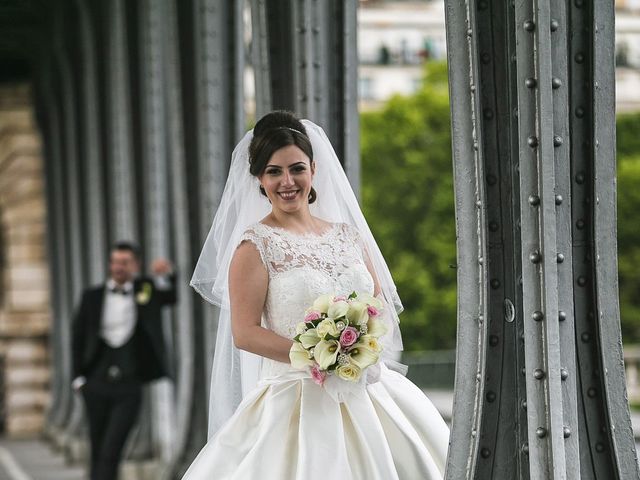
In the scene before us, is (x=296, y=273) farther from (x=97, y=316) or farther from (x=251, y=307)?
(x=97, y=316)

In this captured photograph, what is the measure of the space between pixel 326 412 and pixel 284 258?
546 mm

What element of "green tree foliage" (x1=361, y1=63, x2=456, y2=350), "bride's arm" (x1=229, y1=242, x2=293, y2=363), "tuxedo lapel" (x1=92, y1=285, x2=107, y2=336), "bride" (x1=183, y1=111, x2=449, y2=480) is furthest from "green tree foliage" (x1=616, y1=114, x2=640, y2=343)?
"bride's arm" (x1=229, y1=242, x2=293, y2=363)

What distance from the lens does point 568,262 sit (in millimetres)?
4242

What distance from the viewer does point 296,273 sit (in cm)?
517

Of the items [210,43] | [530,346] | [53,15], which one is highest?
[53,15]

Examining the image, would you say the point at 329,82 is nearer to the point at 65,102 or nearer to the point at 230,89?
the point at 230,89

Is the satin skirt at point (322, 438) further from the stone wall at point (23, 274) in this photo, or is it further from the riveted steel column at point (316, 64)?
the stone wall at point (23, 274)

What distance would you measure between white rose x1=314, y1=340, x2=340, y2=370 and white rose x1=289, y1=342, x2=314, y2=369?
0.06m

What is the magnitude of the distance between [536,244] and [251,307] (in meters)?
1.22

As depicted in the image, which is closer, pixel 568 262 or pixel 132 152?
pixel 568 262

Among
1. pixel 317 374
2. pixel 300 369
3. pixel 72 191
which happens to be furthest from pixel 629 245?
pixel 317 374

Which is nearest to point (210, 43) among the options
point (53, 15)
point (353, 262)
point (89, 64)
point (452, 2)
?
point (353, 262)

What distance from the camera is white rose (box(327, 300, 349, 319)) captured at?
4.77 m

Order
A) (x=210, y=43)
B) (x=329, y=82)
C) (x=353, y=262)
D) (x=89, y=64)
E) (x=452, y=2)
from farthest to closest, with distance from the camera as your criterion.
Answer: (x=89, y=64)
(x=210, y=43)
(x=329, y=82)
(x=353, y=262)
(x=452, y=2)
